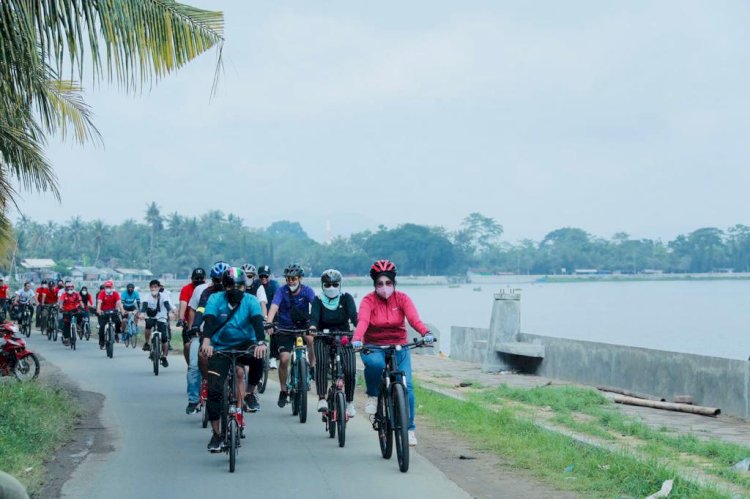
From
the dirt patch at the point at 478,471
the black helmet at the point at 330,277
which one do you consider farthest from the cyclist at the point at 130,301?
the dirt patch at the point at 478,471

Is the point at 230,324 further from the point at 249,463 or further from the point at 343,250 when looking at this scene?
the point at 343,250

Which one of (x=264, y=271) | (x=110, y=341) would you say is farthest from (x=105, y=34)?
(x=110, y=341)

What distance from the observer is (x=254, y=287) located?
1664cm

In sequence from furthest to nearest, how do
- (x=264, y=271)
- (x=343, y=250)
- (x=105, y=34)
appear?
(x=343, y=250), (x=264, y=271), (x=105, y=34)

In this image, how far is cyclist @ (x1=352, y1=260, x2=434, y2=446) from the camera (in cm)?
1063

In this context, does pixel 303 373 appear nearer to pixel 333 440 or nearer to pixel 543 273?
pixel 333 440

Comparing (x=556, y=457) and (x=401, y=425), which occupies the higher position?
(x=401, y=425)

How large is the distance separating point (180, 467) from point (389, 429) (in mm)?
1906

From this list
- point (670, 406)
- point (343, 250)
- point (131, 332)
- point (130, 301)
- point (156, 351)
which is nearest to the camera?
point (670, 406)

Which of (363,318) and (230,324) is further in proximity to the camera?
(363,318)

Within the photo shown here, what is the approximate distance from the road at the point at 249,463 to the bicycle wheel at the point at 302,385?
123 millimetres

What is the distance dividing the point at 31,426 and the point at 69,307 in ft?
60.7

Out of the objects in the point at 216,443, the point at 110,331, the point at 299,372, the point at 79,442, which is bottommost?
the point at 79,442

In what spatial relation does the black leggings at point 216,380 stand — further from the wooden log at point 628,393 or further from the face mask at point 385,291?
the wooden log at point 628,393
